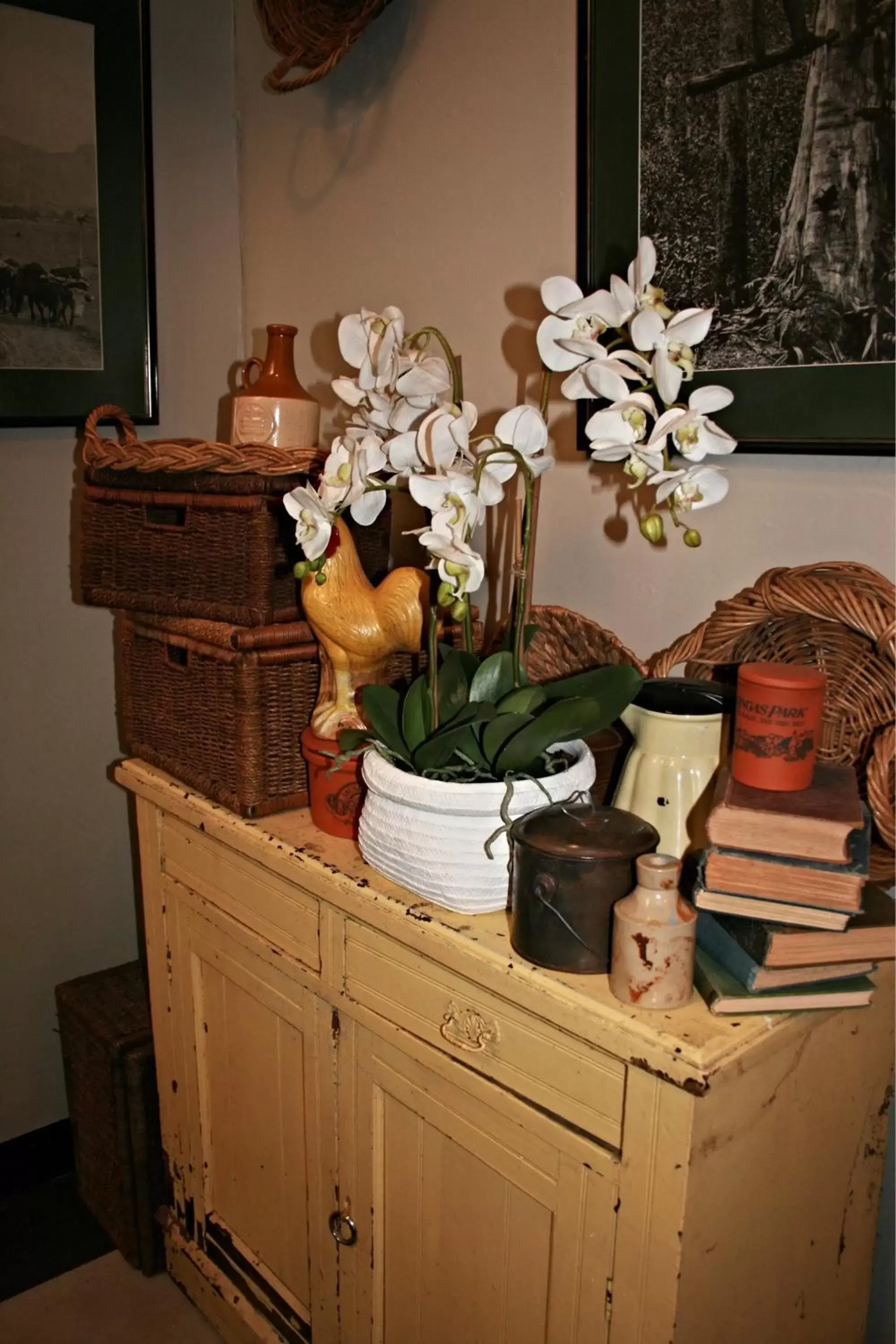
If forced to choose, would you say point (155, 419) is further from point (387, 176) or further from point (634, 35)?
point (634, 35)

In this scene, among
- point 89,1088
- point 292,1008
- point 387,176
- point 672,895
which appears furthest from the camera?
point 89,1088

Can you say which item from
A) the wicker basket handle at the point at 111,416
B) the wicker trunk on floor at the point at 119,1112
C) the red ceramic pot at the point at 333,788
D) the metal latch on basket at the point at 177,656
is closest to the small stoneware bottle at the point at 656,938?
the red ceramic pot at the point at 333,788

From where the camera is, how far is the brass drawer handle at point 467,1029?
3.34 ft

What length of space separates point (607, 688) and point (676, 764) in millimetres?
101

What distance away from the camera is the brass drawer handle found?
1019 mm

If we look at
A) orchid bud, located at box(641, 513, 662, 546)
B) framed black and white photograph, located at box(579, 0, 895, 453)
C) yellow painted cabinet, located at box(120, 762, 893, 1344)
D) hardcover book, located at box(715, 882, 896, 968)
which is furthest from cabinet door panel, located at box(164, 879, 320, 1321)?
framed black and white photograph, located at box(579, 0, 895, 453)

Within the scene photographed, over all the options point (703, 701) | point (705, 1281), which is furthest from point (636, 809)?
point (705, 1281)

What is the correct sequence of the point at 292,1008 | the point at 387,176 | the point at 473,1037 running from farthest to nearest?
the point at 387,176 < the point at 292,1008 < the point at 473,1037

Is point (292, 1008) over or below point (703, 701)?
below

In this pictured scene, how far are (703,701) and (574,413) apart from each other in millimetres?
485

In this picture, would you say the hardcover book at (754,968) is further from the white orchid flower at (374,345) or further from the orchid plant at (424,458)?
the white orchid flower at (374,345)

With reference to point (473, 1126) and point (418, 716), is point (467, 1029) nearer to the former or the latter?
point (473, 1126)

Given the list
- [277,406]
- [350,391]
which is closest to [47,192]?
[277,406]

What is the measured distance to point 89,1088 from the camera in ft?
5.98
